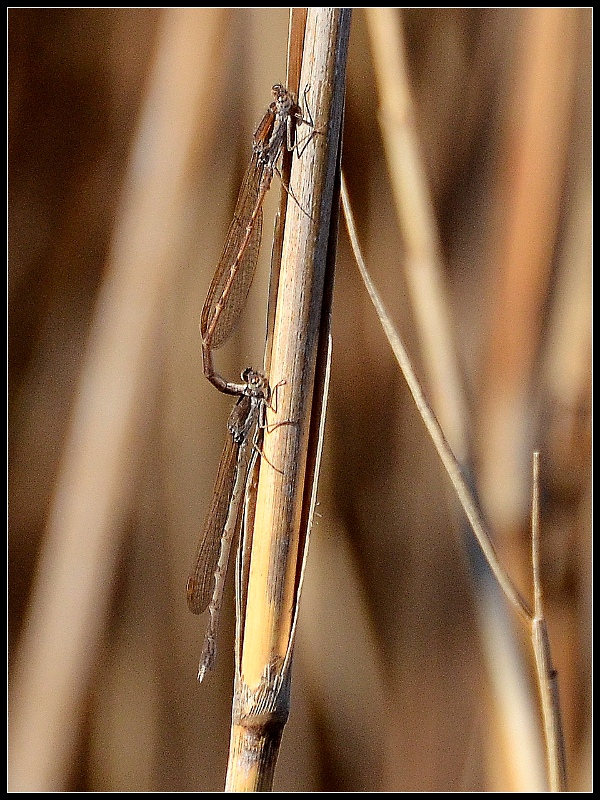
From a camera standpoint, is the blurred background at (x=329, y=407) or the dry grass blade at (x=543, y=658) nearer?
the dry grass blade at (x=543, y=658)

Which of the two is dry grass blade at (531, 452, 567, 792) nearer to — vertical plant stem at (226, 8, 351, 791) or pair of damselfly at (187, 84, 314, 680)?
vertical plant stem at (226, 8, 351, 791)

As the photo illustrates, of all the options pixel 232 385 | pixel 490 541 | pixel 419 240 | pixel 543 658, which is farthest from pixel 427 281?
pixel 543 658

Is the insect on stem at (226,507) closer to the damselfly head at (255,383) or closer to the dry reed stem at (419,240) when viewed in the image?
the damselfly head at (255,383)

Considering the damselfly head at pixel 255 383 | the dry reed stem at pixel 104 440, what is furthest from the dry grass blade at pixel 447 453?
the dry reed stem at pixel 104 440

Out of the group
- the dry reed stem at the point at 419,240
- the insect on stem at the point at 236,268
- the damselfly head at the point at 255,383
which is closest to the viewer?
the damselfly head at the point at 255,383

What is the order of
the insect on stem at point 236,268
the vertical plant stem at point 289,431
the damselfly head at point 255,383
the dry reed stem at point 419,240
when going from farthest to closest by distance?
the dry reed stem at point 419,240
the insect on stem at point 236,268
the damselfly head at point 255,383
the vertical plant stem at point 289,431

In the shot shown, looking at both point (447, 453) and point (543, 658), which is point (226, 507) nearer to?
point (447, 453)

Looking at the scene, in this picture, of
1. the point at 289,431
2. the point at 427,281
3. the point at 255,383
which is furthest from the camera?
the point at 427,281

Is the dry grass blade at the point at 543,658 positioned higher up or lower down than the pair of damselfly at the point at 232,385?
lower down

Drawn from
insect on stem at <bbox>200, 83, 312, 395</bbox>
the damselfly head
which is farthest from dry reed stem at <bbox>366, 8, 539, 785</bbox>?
the damselfly head
